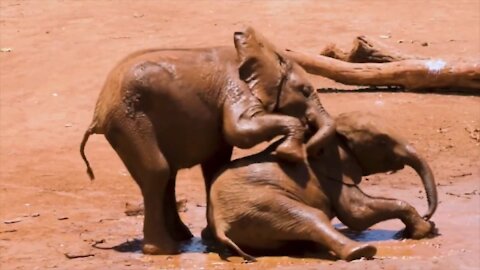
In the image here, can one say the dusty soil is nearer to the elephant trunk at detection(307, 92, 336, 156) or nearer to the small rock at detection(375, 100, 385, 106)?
the small rock at detection(375, 100, 385, 106)

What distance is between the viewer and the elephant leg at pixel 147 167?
25.5 ft

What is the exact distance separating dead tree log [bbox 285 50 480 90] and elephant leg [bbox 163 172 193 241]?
17.0 feet

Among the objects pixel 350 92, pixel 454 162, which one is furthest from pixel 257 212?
pixel 350 92

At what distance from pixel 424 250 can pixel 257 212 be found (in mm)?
1190

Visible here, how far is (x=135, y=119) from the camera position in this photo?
776cm

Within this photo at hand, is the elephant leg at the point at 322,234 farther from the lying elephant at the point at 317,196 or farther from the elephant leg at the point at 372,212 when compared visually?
the elephant leg at the point at 372,212

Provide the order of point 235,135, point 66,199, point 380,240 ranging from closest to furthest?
point 235,135
point 380,240
point 66,199

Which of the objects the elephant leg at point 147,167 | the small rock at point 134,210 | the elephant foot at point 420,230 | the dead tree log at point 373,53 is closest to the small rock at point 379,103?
the dead tree log at point 373,53

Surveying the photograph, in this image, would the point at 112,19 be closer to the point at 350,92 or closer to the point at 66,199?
the point at 350,92

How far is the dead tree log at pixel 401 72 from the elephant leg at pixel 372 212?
17.0 feet

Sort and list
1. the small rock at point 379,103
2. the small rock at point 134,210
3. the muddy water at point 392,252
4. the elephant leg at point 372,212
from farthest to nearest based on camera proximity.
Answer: the small rock at point 379,103 < the small rock at point 134,210 < the elephant leg at point 372,212 < the muddy water at point 392,252

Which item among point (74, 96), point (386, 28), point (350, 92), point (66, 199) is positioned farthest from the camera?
point (386, 28)

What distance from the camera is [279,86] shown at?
7949mm

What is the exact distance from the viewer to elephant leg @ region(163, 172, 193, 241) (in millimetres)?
8367
